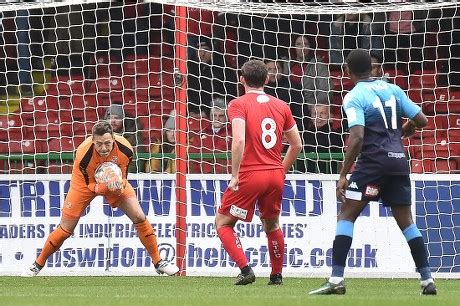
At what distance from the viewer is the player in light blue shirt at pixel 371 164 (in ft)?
31.1

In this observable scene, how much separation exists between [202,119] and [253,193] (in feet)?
14.9

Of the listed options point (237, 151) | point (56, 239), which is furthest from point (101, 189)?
point (237, 151)

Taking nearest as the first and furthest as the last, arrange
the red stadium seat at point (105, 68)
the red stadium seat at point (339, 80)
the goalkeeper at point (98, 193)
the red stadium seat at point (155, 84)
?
the goalkeeper at point (98, 193)
the red stadium seat at point (339, 80)
the red stadium seat at point (155, 84)
the red stadium seat at point (105, 68)

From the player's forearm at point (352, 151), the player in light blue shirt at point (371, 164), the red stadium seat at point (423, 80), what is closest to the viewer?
the player's forearm at point (352, 151)

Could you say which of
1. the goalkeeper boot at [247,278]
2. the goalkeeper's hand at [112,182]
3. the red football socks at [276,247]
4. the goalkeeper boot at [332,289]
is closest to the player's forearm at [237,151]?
the red football socks at [276,247]

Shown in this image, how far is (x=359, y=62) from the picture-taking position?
962cm

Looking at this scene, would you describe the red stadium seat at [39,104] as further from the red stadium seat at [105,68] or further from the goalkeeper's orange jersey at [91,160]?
the goalkeeper's orange jersey at [91,160]

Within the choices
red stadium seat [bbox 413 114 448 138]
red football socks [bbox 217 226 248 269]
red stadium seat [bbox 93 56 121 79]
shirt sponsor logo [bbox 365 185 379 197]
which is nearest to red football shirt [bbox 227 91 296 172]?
red football socks [bbox 217 226 248 269]

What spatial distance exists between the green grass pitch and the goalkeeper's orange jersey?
1071mm

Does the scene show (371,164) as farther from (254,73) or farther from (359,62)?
(254,73)

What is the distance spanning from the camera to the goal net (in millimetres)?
13930

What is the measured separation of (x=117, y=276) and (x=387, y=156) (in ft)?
16.7

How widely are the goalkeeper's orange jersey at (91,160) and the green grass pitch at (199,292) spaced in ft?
3.52

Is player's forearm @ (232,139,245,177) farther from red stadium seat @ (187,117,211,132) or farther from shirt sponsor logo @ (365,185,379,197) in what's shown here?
red stadium seat @ (187,117,211,132)
